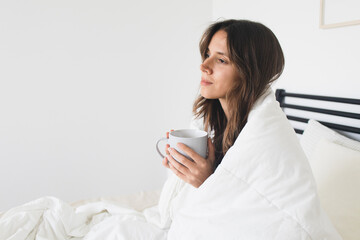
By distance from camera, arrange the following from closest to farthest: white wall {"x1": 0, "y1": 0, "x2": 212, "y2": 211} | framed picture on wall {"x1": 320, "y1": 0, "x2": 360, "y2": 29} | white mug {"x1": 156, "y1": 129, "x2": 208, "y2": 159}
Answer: white mug {"x1": 156, "y1": 129, "x2": 208, "y2": 159}, framed picture on wall {"x1": 320, "y1": 0, "x2": 360, "y2": 29}, white wall {"x1": 0, "y1": 0, "x2": 212, "y2": 211}

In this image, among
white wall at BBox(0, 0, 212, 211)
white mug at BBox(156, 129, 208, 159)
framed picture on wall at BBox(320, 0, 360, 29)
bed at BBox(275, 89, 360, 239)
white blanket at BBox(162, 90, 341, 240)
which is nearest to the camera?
white blanket at BBox(162, 90, 341, 240)

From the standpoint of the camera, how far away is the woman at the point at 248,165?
0.73m

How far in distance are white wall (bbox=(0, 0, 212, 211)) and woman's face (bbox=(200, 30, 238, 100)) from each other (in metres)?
1.32

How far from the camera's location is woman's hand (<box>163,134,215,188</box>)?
853 mm

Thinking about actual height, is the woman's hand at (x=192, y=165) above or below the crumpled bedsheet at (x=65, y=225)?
above

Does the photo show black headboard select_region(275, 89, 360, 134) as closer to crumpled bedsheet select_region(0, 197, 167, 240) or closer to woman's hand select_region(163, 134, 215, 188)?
woman's hand select_region(163, 134, 215, 188)

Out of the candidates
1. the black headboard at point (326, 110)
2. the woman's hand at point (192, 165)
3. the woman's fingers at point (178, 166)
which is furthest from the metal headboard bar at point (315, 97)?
the woman's fingers at point (178, 166)

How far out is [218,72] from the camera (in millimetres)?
986

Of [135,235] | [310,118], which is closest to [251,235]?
[135,235]

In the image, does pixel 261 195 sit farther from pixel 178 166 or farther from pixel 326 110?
pixel 326 110

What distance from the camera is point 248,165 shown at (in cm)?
79

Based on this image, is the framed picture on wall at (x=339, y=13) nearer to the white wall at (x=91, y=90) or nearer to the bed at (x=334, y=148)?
the bed at (x=334, y=148)

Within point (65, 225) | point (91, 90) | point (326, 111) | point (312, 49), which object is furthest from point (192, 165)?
point (91, 90)

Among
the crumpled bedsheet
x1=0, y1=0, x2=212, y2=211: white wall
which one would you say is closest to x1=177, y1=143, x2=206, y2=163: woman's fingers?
the crumpled bedsheet
